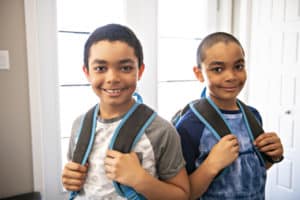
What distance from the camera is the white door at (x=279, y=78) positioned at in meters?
1.89

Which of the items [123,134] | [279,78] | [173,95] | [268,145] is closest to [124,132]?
[123,134]

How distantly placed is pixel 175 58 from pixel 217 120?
119 cm

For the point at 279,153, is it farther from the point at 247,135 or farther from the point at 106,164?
the point at 106,164

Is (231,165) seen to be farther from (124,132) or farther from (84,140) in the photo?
(84,140)

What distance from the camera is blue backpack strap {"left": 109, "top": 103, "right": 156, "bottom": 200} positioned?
0.72 m

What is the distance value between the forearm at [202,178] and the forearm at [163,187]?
4cm

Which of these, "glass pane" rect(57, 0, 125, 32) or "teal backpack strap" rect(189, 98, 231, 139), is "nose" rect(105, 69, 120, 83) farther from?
"glass pane" rect(57, 0, 125, 32)

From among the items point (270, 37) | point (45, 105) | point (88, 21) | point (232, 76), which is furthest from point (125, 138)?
point (270, 37)

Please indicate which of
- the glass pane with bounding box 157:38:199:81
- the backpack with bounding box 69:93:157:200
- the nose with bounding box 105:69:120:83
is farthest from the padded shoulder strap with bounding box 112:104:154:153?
the glass pane with bounding box 157:38:199:81

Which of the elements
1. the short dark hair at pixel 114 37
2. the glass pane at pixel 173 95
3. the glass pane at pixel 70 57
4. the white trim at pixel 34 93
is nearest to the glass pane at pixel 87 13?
the glass pane at pixel 70 57

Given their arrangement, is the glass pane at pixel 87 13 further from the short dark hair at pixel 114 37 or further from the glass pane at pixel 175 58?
the short dark hair at pixel 114 37

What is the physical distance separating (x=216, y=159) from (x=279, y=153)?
246mm

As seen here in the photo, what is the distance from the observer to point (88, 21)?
1.63 meters

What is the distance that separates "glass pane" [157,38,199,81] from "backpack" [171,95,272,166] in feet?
3.40
